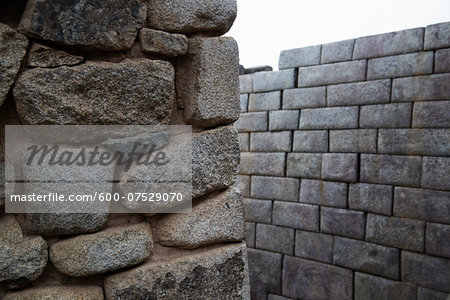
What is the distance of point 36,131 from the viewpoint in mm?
1285

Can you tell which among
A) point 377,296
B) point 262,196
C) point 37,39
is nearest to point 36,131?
point 37,39

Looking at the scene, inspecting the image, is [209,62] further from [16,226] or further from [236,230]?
[16,226]

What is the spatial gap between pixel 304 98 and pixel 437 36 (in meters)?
1.75

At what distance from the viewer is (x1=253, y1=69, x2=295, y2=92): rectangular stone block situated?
19.9 ft

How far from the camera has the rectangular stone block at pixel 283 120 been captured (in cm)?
596

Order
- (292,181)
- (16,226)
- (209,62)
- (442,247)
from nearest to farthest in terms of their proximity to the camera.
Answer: (16,226), (209,62), (442,247), (292,181)

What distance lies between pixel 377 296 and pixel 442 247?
38.5 inches

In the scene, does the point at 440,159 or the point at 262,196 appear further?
the point at 262,196

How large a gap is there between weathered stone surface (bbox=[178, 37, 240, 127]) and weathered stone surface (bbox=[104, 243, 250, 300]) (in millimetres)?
470

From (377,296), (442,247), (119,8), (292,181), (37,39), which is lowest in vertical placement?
(377,296)

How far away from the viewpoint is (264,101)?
635 centimetres

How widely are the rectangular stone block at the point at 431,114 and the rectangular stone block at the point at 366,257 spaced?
55.2 inches

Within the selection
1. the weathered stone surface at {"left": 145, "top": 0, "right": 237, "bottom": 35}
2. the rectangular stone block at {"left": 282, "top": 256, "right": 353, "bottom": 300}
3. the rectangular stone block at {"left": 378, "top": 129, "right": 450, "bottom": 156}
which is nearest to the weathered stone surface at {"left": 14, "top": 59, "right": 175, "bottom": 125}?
the weathered stone surface at {"left": 145, "top": 0, "right": 237, "bottom": 35}

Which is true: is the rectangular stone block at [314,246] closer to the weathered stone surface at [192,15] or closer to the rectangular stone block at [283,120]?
the rectangular stone block at [283,120]
